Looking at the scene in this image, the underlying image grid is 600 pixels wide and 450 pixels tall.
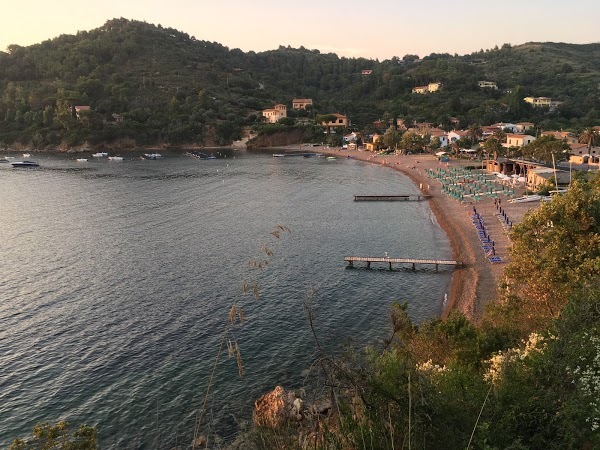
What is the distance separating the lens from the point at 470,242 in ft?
158

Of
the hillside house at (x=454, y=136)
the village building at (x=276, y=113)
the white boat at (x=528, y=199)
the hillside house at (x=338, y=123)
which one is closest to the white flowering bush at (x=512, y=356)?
the white boat at (x=528, y=199)

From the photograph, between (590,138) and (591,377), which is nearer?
(591,377)

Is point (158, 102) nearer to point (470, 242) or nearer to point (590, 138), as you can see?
point (590, 138)

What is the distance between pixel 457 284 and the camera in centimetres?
3784

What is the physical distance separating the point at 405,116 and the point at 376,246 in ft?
417

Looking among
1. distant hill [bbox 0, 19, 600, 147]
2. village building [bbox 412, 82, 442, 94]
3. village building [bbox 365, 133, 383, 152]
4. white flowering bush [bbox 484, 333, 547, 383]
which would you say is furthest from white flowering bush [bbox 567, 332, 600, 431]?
village building [bbox 412, 82, 442, 94]

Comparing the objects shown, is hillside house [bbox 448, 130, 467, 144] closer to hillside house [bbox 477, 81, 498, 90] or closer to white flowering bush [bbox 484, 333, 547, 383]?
hillside house [bbox 477, 81, 498, 90]

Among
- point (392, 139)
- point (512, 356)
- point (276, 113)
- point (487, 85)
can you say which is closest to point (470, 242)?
point (512, 356)

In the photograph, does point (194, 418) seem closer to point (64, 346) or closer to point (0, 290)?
point (64, 346)

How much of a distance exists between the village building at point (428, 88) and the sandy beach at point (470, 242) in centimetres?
10300

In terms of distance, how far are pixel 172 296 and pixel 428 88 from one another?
182 m

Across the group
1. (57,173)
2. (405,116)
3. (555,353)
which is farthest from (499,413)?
(405,116)

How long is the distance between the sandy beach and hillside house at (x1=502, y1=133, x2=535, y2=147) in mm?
22709

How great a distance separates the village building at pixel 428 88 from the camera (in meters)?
189
